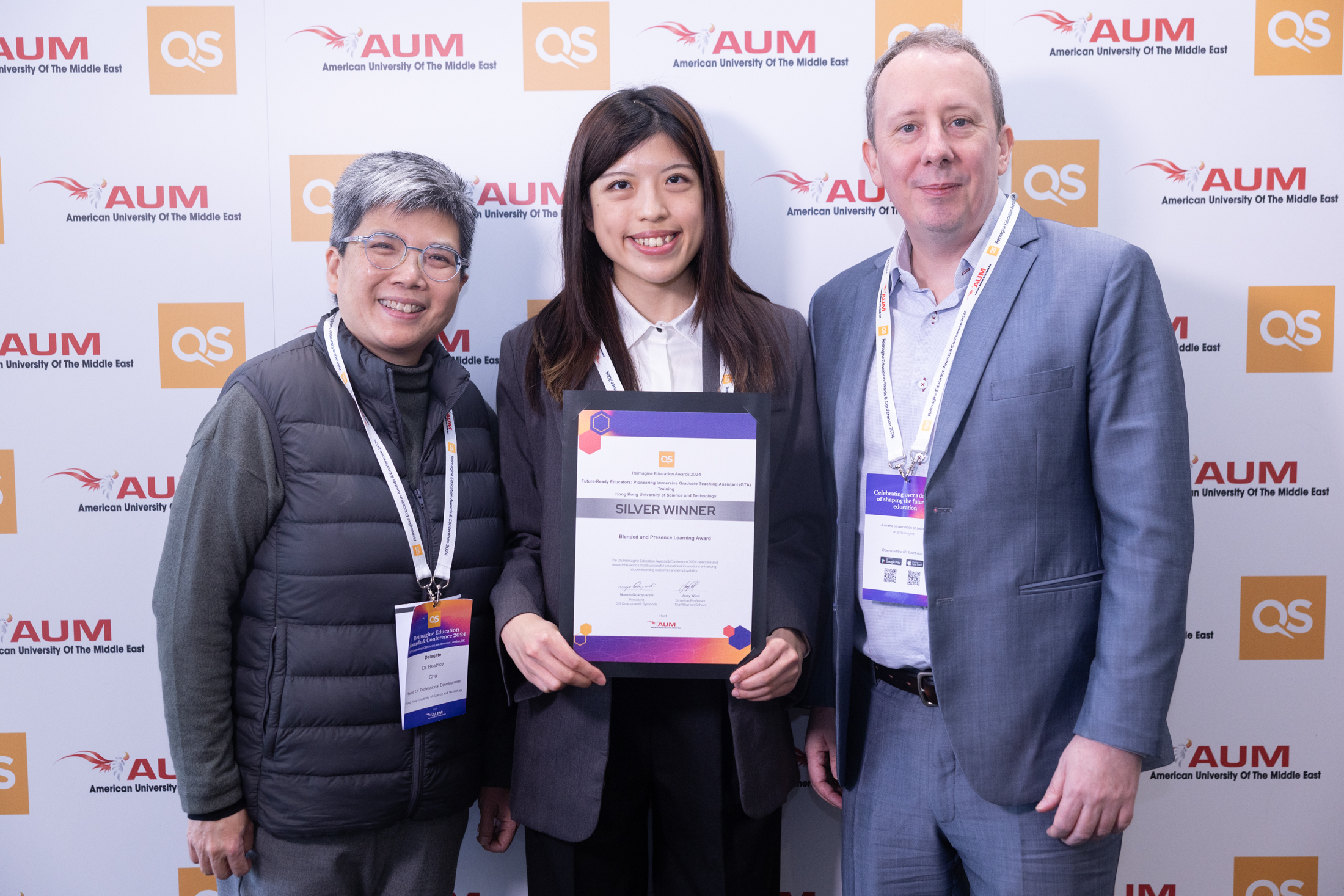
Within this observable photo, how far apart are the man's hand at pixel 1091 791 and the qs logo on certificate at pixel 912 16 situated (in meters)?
2.03

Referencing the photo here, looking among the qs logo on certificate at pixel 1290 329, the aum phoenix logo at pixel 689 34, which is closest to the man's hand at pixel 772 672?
the aum phoenix logo at pixel 689 34

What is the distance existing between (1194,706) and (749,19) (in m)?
2.66

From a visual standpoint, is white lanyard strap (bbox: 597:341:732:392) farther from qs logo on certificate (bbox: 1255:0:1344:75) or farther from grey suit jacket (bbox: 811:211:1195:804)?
qs logo on certificate (bbox: 1255:0:1344:75)

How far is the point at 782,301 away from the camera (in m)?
2.46

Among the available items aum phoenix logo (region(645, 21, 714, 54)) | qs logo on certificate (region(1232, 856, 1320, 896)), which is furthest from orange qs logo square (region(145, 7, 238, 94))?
qs logo on certificate (region(1232, 856, 1320, 896))

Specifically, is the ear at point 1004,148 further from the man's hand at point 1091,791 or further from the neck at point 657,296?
the man's hand at point 1091,791

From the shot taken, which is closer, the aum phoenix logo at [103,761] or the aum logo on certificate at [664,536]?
the aum logo on certificate at [664,536]

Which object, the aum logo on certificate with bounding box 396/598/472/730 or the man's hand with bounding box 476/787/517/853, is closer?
the aum logo on certificate with bounding box 396/598/472/730

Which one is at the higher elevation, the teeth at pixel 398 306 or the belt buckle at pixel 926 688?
the teeth at pixel 398 306

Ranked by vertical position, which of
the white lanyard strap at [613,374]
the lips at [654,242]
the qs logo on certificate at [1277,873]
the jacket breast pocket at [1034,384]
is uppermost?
the lips at [654,242]

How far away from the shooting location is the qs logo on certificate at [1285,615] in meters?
2.46

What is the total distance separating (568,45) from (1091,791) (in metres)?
2.42

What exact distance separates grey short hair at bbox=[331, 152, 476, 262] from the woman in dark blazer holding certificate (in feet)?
0.95

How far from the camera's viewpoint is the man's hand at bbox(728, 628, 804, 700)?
5.20ft
